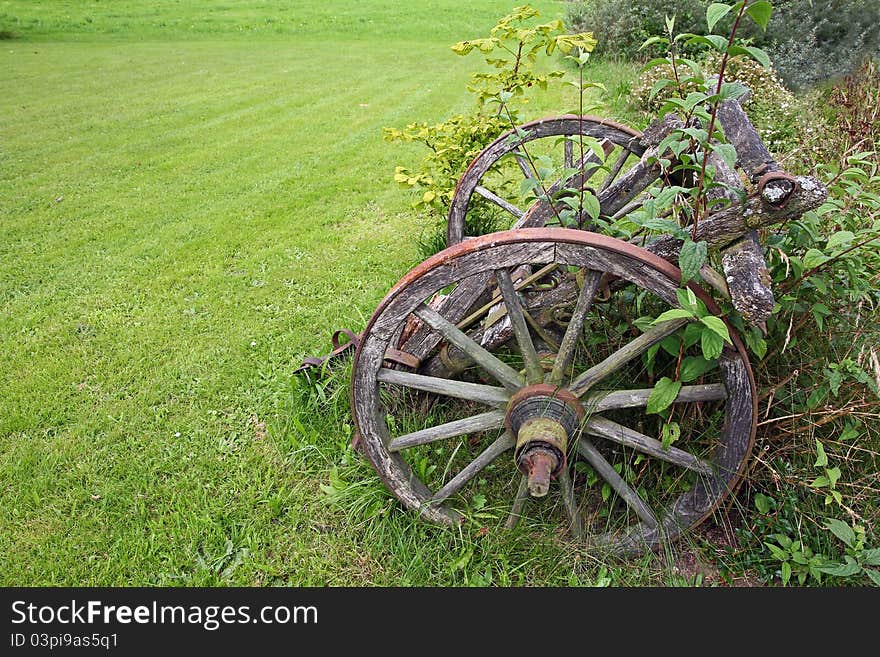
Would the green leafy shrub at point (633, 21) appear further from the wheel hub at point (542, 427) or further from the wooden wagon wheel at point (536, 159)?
the wheel hub at point (542, 427)

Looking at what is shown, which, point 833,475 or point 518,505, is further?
point 518,505

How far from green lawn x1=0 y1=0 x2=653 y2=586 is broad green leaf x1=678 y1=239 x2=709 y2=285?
1190mm

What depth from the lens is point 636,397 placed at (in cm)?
225

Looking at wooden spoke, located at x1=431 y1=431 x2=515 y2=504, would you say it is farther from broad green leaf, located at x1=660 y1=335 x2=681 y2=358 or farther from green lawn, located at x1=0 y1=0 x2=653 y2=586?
broad green leaf, located at x1=660 y1=335 x2=681 y2=358

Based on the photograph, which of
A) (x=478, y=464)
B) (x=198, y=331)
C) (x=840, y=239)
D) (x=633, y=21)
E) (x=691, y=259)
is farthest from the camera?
(x=633, y=21)

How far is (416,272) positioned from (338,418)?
1.24 m

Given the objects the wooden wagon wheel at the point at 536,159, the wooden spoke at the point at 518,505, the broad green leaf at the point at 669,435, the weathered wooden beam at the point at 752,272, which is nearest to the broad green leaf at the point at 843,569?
the broad green leaf at the point at 669,435

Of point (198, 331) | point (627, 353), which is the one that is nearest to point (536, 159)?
point (627, 353)

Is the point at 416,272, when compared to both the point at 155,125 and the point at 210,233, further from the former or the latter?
the point at 155,125

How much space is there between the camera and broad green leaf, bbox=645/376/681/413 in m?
2.11

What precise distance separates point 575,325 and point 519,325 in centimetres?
19

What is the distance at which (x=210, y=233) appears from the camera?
5.62m

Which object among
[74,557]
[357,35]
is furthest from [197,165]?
[357,35]

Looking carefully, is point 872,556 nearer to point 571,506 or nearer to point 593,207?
point 571,506
